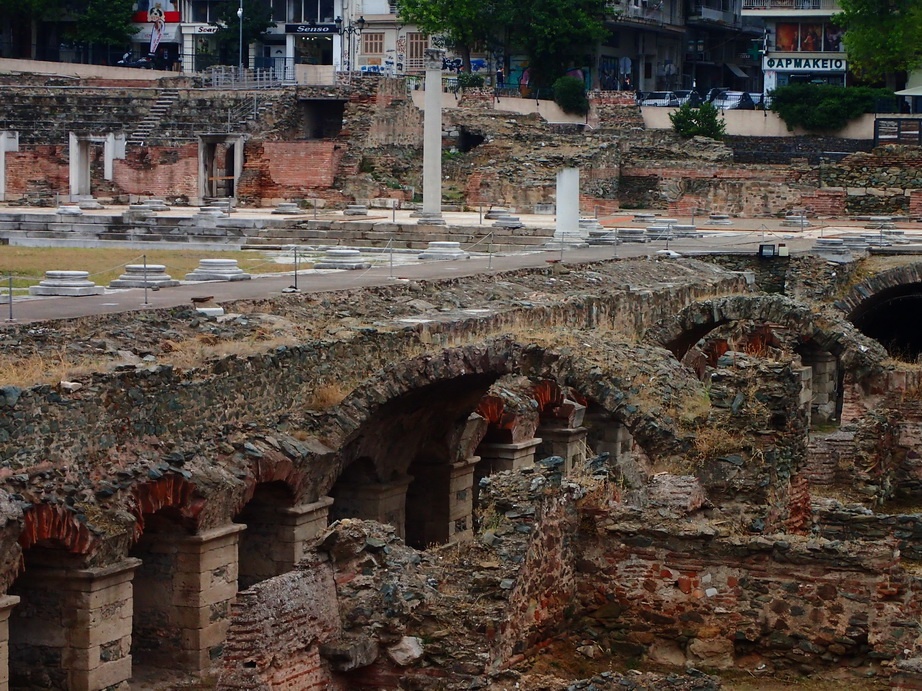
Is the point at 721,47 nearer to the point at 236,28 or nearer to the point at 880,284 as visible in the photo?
the point at 236,28

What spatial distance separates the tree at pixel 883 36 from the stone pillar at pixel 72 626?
148 feet

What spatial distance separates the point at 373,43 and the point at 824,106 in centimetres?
1788

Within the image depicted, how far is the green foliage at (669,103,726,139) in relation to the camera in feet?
180

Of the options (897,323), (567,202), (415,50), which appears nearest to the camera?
(567,202)

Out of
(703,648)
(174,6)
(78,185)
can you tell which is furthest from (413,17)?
(703,648)

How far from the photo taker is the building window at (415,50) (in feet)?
212

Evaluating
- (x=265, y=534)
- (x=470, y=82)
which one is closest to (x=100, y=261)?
(x=265, y=534)

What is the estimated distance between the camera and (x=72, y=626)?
15359 millimetres

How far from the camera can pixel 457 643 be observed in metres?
12.0

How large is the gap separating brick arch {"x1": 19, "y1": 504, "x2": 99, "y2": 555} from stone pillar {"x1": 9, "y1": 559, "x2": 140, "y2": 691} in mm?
236

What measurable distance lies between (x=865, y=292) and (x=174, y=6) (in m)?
39.5

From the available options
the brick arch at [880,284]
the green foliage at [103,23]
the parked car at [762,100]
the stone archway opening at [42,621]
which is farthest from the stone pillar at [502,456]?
the green foliage at [103,23]

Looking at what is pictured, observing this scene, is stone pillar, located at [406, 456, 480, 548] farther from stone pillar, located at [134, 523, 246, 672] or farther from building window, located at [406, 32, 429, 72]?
building window, located at [406, 32, 429, 72]

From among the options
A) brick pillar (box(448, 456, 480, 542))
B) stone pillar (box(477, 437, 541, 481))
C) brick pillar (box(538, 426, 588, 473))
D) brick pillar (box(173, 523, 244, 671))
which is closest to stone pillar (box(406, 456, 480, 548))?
brick pillar (box(448, 456, 480, 542))
